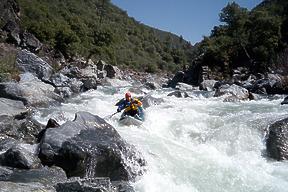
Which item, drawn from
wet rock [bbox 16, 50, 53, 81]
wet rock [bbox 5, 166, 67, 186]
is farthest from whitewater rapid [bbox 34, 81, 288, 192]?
wet rock [bbox 16, 50, 53, 81]

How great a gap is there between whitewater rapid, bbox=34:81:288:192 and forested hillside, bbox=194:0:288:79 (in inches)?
854

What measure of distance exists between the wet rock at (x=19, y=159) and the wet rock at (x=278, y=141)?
578cm

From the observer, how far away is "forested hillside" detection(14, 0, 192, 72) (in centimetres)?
3716

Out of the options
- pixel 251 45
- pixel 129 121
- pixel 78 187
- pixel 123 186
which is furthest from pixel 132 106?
pixel 251 45

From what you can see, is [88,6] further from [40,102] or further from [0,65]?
[40,102]

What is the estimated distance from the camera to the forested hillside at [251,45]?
36250 millimetres

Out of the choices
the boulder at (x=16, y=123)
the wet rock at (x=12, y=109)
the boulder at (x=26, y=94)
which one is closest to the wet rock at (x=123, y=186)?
the boulder at (x=16, y=123)

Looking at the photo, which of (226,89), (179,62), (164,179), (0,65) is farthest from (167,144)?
(179,62)

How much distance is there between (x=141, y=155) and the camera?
862 centimetres

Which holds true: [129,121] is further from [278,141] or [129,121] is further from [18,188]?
[18,188]

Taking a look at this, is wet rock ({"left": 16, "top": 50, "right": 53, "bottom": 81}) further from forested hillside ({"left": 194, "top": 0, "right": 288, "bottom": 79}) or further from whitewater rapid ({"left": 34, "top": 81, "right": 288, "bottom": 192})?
forested hillside ({"left": 194, "top": 0, "right": 288, "bottom": 79})

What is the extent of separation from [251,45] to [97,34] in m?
16.3

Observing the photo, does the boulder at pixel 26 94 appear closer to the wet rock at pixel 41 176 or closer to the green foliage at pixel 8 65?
the green foliage at pixel 8 65

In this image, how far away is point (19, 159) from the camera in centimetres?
754
